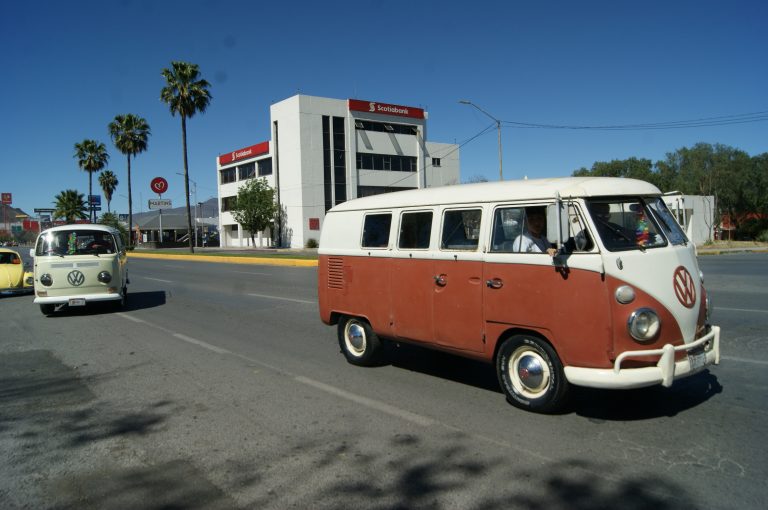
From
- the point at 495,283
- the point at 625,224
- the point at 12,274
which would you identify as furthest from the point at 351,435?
the point at 12,274

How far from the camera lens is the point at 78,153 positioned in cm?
6341

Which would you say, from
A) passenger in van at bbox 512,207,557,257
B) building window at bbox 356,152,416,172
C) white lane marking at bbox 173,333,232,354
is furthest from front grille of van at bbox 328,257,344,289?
building window at bbox 356,152,416,172

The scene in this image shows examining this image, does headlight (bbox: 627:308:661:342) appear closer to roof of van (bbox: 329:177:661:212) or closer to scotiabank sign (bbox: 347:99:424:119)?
roof of van (bbox: 329:177:661:212)

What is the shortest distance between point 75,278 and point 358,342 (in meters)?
8.32

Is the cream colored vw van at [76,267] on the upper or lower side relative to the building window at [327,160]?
lower

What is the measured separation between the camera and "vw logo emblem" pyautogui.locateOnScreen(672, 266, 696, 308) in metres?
4.82

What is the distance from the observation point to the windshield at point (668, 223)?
5215mm

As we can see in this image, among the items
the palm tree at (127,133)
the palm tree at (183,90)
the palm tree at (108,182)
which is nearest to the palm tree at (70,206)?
the palm tree at (108,182)

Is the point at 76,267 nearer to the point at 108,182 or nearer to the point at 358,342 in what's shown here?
the point at 358,342

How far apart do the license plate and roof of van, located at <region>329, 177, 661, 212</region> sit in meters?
1.50

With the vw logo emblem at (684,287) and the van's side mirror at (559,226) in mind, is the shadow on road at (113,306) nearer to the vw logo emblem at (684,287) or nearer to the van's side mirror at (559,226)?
the van's side mirror at (559,226)

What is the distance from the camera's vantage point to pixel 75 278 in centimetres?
1241

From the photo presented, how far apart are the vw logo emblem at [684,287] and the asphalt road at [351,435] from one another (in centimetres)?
107

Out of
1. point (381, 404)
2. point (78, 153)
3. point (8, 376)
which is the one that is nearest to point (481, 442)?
point (381, 404)
